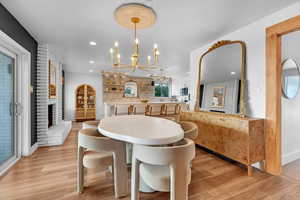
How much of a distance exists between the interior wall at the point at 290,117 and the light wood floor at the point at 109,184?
0.74 m

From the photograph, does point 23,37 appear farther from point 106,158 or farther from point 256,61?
point 256,61

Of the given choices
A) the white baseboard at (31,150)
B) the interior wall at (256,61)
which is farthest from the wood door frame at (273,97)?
the white baseboard at (31,150)

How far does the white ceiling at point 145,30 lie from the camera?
1956 mm

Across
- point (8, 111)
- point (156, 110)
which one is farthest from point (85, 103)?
point (8, 111)

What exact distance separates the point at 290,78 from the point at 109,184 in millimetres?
3676

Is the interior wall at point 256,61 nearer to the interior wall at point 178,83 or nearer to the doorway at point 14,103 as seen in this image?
the doorway at point 14,103

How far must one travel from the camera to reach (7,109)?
8.15ft

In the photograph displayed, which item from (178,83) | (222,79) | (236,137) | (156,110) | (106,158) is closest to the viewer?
(106,158)

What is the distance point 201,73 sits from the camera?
3572 mm

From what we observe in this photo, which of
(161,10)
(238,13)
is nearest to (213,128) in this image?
(238,13)

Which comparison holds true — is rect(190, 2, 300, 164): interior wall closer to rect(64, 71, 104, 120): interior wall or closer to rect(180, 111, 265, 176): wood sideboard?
rect(180, 111, 265, 176): wood sideboard

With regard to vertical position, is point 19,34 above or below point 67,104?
above

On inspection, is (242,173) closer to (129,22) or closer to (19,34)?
(129,22)

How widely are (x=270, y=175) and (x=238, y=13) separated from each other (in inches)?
102
